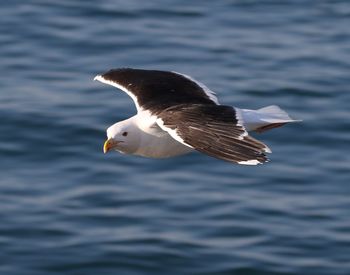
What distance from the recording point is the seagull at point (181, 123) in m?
11.6

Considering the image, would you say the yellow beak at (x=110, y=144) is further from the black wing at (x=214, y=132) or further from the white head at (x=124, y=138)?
the black wing at (x=214, y=132)

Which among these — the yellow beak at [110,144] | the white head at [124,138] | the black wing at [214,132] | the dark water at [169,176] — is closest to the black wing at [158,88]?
the white head at [124,138]

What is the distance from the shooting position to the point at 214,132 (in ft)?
38.9

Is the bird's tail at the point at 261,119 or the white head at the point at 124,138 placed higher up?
the bird's tail at the point at 261,119

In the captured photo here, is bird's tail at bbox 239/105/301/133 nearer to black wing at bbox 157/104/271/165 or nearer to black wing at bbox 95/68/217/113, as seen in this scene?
black wing at bbox 157/104/271/165

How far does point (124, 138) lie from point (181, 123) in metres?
1.02

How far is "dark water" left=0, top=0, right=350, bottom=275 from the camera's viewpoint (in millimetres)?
16516

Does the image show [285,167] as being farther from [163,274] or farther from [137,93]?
[137,93]

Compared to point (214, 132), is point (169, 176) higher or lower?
higher

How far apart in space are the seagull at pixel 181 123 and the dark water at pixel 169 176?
9.28 feet

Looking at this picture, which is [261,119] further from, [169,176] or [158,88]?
[169,176]

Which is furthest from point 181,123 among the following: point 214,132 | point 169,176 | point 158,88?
point 169,176

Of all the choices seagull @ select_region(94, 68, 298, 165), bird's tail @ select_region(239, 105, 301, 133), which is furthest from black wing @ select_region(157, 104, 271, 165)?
bird's tail @ select_region(239, 105, 301, 133)

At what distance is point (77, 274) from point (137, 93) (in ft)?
10.0
